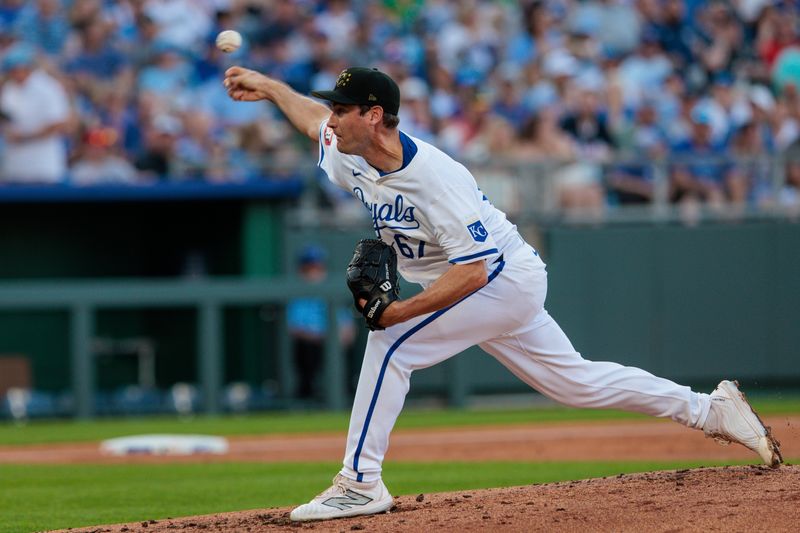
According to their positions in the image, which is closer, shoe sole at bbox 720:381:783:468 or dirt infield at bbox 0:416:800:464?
shoe sole at bbox 720:381:783:468

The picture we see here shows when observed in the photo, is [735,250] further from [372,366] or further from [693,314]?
[372,366]

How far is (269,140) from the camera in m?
12.9

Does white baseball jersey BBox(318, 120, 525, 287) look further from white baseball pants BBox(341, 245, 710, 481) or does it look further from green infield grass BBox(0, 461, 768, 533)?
green infield grass BBox(0, 461, 768, 533)

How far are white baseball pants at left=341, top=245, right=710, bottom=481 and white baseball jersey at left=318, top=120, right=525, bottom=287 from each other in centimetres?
19

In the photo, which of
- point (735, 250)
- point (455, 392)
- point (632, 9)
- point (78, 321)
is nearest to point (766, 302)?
point (735, 250)

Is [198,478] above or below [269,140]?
below

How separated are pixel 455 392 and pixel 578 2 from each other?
19.9 feet

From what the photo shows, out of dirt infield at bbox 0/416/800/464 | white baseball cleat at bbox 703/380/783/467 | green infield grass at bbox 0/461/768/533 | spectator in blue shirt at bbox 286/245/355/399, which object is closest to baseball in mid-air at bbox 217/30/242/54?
green infield grass at bbox 0/461/768/533

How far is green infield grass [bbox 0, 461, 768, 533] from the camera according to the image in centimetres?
636

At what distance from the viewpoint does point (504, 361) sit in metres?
5.49

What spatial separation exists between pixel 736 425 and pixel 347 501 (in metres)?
1.73

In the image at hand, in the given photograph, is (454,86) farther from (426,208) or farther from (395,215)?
(426,208)

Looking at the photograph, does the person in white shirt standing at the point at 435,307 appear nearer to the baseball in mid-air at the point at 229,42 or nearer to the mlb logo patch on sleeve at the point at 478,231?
the mlb logo patch on sleeve at the point at 478,231

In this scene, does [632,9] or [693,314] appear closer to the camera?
[693,314]
